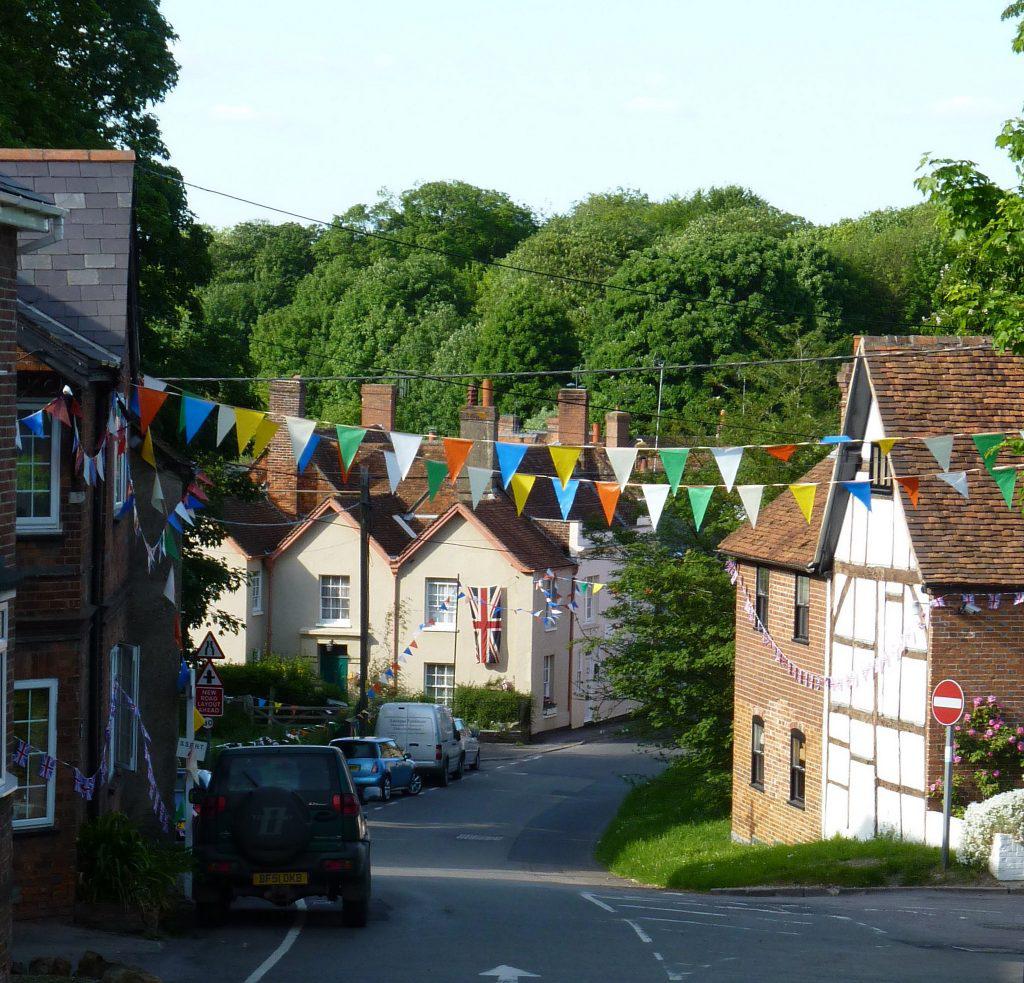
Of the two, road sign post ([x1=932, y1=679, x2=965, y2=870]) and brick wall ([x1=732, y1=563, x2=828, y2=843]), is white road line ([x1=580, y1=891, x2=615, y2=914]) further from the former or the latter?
brick wall ([x1=732, y1=563, x2=828, y2=843])

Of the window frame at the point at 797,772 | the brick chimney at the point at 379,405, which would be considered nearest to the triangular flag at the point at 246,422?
the window frame at the point at 797,772

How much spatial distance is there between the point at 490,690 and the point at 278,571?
352 inches

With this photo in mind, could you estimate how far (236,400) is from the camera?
32.6m

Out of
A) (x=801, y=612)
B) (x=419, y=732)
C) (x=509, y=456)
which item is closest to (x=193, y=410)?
(x=509, y=456)

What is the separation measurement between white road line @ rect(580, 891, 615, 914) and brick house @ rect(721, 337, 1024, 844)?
5.82 m

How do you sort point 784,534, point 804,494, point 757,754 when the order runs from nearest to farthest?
point 804,494 < point 784,534 < point 757,754

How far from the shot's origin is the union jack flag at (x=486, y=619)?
2047 inches

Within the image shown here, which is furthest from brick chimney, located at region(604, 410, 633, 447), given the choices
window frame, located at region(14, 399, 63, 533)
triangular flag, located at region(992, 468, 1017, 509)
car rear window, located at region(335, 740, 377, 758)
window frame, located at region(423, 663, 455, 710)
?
window frame, located at region(14, 399, 63, 533)

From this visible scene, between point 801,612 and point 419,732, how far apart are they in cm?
1733

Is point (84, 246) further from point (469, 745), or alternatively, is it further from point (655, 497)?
point (469, 745)

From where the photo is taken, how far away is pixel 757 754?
1188 inches

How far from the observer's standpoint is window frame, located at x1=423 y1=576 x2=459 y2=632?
175 ft

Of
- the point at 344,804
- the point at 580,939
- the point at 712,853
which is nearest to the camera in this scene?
the point at 580,939

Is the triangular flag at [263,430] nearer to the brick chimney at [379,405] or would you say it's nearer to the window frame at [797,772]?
the window frame at [797,772]
